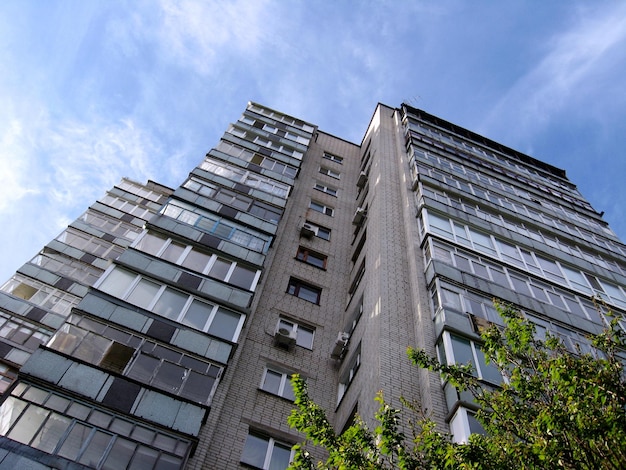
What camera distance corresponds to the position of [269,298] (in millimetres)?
17094

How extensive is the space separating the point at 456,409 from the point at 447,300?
4118mm

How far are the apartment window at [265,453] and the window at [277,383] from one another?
1501 millimetres

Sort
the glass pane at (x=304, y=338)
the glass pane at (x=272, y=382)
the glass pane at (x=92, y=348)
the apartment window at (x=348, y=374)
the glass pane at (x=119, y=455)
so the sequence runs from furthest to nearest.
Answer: the glass pane at (x=304, y=338) → the apartment window at (x=348, y=374) → the glass pane at (x=272, y=382) → the glass pane at (x=92, y=348) → the glass pane at (x=119, y=455)

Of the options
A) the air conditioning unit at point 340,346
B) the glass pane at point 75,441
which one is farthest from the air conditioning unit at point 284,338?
the glass pane at point 75,441

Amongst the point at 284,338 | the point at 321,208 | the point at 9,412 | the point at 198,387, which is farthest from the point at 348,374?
the point at 321,208

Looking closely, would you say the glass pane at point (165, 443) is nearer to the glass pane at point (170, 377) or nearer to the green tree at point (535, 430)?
the glass pane at point (170, 377)

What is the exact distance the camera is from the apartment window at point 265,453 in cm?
1178

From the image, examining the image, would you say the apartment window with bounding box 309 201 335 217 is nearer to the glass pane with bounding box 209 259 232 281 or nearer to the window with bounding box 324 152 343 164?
the window with bounding box 324 152 343 164

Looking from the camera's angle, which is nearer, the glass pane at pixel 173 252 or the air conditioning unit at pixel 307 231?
the glass pane at pixel 173 252

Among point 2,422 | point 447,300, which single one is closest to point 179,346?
point 2,422

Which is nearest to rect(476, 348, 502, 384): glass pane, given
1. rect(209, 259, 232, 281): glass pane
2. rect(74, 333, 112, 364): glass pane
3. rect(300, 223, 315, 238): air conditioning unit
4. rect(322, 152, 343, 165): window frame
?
rect(209, 259, 232, 281): glass pane

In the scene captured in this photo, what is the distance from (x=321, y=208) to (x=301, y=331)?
9558 mm

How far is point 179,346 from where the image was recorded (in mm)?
11594

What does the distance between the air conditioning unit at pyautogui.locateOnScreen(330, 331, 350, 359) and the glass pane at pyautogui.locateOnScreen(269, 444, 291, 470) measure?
360 cm
